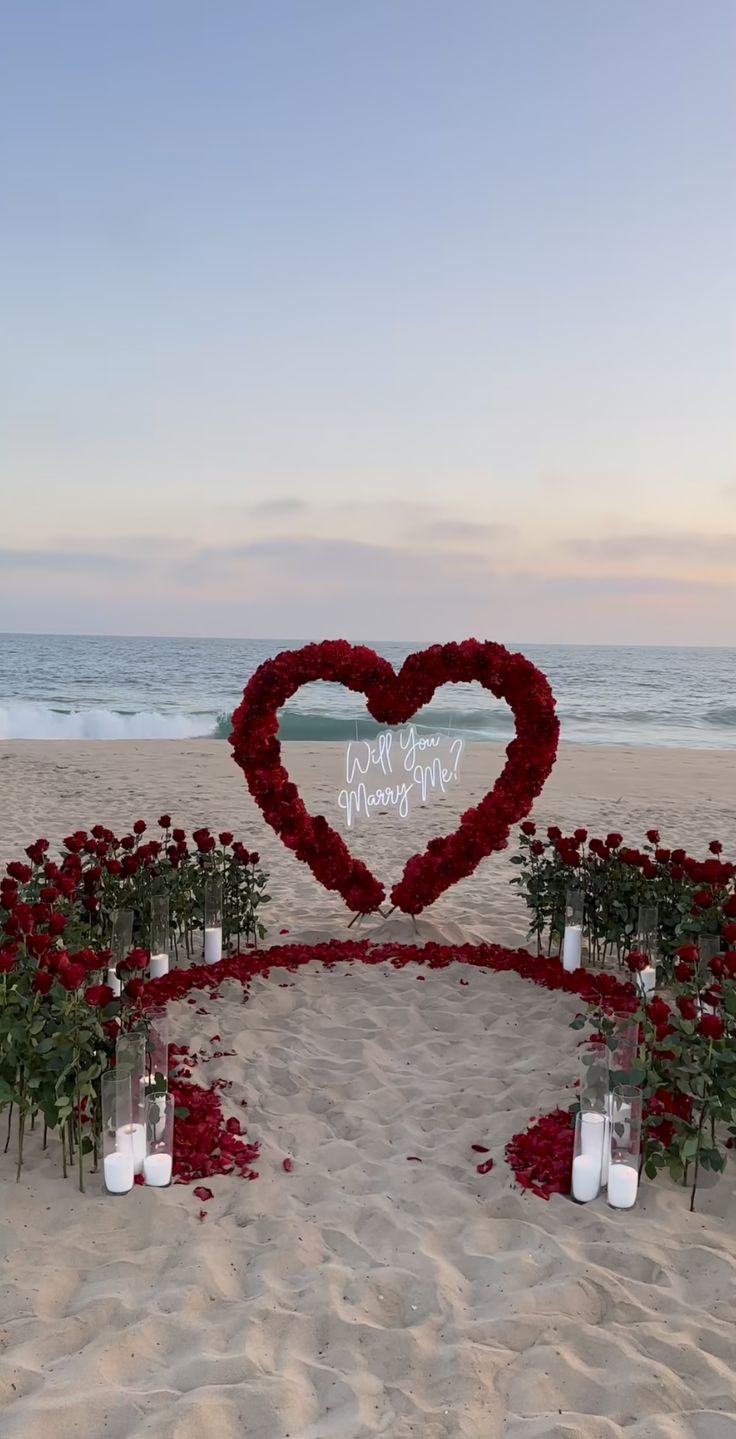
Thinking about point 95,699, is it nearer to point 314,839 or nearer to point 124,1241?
point 314,839

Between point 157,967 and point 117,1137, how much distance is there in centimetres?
244

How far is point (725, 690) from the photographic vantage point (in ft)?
150

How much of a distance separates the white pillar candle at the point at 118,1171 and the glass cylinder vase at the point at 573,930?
3452mm

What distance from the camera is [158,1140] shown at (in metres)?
3.80

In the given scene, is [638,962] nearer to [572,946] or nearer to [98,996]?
[572,946]

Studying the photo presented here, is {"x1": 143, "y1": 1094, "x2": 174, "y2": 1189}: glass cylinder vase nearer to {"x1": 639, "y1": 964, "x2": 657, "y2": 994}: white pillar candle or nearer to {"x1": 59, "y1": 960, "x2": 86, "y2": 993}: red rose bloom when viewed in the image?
{"x1": 59, "y1": 960, "x2": 86, "y2": 993}: red rose bloom

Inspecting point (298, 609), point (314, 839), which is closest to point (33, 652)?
point (298, 609)

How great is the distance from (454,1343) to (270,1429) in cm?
64

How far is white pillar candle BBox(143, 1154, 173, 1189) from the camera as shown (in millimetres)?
3740

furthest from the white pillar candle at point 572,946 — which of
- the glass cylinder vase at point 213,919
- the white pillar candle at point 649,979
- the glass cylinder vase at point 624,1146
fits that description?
the glass cylinder vase at point 624,1146

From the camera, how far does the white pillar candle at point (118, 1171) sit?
3629 millimetres

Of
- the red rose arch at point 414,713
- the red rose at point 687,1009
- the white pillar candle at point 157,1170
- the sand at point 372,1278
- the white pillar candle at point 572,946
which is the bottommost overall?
the sand at point 372,1278

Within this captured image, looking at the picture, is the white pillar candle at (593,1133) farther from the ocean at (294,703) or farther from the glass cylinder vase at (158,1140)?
the ocean at (294,703)

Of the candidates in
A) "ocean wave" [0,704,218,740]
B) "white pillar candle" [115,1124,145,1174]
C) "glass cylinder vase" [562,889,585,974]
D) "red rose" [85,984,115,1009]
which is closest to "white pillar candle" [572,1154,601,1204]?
"white pillar candle" [115,1124,145,1174]
